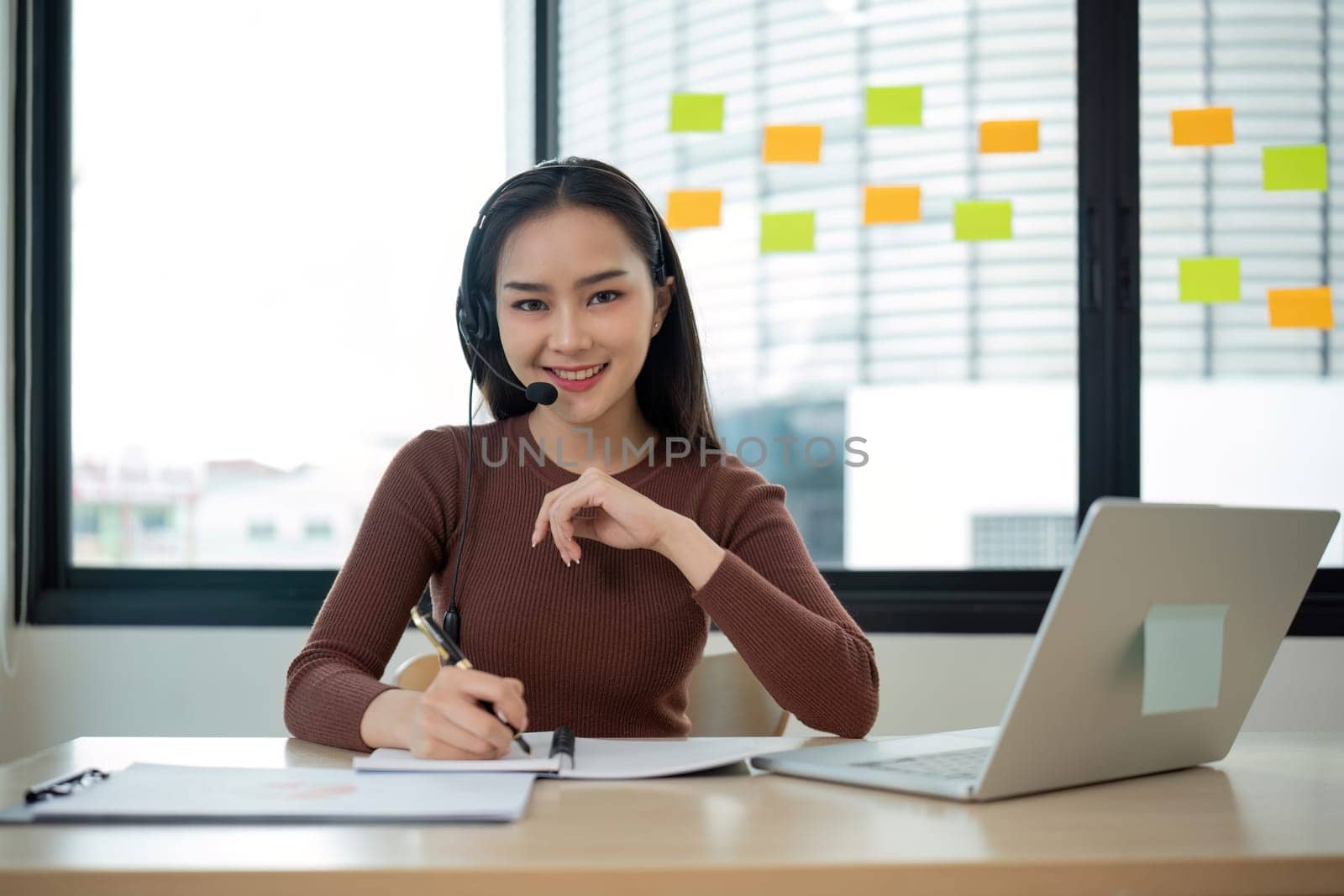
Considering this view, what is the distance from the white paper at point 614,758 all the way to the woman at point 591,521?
19 centimetres

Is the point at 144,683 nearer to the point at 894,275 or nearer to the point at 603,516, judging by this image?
the point at 603,516

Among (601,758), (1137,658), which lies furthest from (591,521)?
(1137,658)

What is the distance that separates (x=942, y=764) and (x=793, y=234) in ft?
5.68

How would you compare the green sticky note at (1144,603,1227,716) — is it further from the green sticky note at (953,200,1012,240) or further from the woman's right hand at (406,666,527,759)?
the green sticky note at (953,200,1012,240)

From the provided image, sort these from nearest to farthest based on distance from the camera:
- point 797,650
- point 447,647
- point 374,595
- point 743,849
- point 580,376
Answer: point 743,849 → point 447,647 → point 797,650 → point 374,595 → point 580,376

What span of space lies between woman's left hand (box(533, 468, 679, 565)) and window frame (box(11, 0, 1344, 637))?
119cm

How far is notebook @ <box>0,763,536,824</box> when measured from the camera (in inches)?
31.4

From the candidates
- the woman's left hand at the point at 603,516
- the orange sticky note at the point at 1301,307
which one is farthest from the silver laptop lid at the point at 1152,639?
the orange sticky note at the point at 1301,307

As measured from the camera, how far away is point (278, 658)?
2479 millimetres

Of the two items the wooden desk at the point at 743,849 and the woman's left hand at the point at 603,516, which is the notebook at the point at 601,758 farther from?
the woman's left hand at the point at 603,516

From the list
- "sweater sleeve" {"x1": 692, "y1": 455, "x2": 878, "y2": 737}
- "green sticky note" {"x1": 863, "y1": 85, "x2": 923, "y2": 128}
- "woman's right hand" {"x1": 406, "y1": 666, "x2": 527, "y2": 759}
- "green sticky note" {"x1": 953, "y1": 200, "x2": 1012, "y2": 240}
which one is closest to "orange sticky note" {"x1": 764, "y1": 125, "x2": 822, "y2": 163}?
"green sticky note" {"x1": 863, "y1": 85, "x2": 923, "y2": 128}

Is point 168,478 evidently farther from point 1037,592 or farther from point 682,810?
point 682,810

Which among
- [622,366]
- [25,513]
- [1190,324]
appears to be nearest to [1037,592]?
[1190,324]

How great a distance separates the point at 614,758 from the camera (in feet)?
3.40
